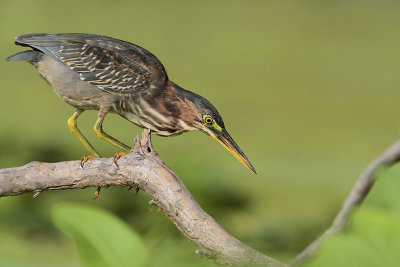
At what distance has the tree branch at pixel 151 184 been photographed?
40 centimetres

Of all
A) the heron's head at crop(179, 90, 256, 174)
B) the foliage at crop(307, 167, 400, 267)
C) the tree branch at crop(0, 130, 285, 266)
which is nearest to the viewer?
the foliage at crop(307, 167, 400, 267)

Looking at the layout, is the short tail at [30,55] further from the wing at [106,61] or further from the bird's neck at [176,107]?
the bird's neck at [176,107]

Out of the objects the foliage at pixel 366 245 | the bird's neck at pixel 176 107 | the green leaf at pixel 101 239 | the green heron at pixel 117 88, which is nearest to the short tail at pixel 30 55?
the green heron at pixel 117 88

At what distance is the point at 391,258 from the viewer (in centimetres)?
18

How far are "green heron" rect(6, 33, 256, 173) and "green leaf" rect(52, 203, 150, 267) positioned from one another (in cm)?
46

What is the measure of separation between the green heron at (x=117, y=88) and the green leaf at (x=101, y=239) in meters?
0.46

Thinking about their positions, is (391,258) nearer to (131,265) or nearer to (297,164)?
(131,265)

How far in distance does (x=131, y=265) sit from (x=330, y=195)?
83.3 inches

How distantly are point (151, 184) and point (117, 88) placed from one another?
0.29 meters

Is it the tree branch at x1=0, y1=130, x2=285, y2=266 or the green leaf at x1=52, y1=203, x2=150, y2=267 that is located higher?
the green leaf at x1=52, y1=203, x2=150, y2=267

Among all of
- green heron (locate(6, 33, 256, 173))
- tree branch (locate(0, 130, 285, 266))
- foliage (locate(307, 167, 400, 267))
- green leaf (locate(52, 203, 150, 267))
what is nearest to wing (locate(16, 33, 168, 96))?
green heron (locate(6, 33, 256, 173))

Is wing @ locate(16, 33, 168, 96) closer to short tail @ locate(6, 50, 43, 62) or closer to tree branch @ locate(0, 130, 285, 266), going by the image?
short tail @ locate(6, 50, 43, 62)

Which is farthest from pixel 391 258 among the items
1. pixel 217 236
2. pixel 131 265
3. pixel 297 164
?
pixel 297 164

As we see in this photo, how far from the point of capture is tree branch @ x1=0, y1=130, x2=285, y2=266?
15.6 inches
